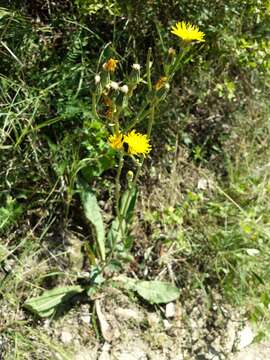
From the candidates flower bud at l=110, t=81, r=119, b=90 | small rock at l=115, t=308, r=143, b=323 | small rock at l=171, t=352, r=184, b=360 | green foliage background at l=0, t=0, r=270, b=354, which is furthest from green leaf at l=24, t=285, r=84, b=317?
flower bud at l=110, t=81, r=119, b=90

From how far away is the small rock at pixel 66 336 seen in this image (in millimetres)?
2179

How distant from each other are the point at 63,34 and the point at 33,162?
0.62 metres

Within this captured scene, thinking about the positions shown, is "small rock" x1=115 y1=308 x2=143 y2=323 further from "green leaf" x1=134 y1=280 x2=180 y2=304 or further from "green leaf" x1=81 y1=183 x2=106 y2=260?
"green leaf" x1=81 y1=183 x2=106 y2=260

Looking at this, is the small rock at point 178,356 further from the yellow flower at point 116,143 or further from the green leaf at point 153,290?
the yellow flower at point 116,143

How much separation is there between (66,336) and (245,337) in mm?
792

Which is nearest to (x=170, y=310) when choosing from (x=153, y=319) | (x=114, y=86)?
(x=153, y=319)

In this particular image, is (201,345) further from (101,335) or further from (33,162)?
(33,162)

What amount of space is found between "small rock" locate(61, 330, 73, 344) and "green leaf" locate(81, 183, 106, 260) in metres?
0.35

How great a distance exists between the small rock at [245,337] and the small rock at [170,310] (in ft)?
1.02

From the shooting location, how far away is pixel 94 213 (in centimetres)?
241

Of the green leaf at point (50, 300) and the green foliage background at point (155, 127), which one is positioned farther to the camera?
the green foliage background at point (155, 127)

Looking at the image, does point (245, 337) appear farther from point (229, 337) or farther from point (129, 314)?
point (129, 314)

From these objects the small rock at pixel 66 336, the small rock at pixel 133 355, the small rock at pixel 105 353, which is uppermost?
the small rock at pixel 66 336

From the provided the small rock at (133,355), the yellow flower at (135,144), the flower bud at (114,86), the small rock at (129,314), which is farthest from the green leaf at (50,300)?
the flower bud at (114,86)
